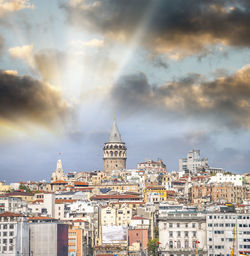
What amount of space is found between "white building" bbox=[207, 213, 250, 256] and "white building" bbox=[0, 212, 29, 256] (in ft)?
86.7

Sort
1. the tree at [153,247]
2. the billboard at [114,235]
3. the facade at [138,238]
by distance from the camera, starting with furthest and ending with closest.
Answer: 1. the billboard at [114,235]
2. the facade at [138,238]
3. the tree at [153,247]

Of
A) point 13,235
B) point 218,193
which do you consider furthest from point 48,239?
point 218,193

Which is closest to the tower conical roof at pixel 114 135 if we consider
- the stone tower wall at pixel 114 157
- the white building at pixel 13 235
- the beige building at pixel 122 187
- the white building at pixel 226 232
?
the stone tower wall at pixel 114 157

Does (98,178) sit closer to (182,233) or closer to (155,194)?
(155,194)

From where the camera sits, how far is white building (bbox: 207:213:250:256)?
4080 inches

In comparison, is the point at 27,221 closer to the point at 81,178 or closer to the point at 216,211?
the point at 216,211

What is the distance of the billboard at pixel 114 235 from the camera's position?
398ft

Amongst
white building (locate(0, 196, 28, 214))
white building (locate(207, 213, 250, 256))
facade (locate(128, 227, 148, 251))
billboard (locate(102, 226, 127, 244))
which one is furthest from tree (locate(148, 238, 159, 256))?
white building (locate(0, 196, 28, 214))

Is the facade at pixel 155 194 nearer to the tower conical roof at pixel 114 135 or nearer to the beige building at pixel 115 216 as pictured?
the beige building at pixel 115 216

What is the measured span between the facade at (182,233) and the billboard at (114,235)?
13999mm

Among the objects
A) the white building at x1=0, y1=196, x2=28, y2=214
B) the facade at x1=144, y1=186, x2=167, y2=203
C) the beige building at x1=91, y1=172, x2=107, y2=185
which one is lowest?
the white building at x1=0, y1=196, x2=28, y2=214

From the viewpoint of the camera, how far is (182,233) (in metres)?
107

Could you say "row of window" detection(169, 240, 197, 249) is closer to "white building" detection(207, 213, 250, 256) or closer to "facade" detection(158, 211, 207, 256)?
"facade" detection(158, 211, 207, 256)

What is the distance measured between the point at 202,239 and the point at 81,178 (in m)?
83.1
